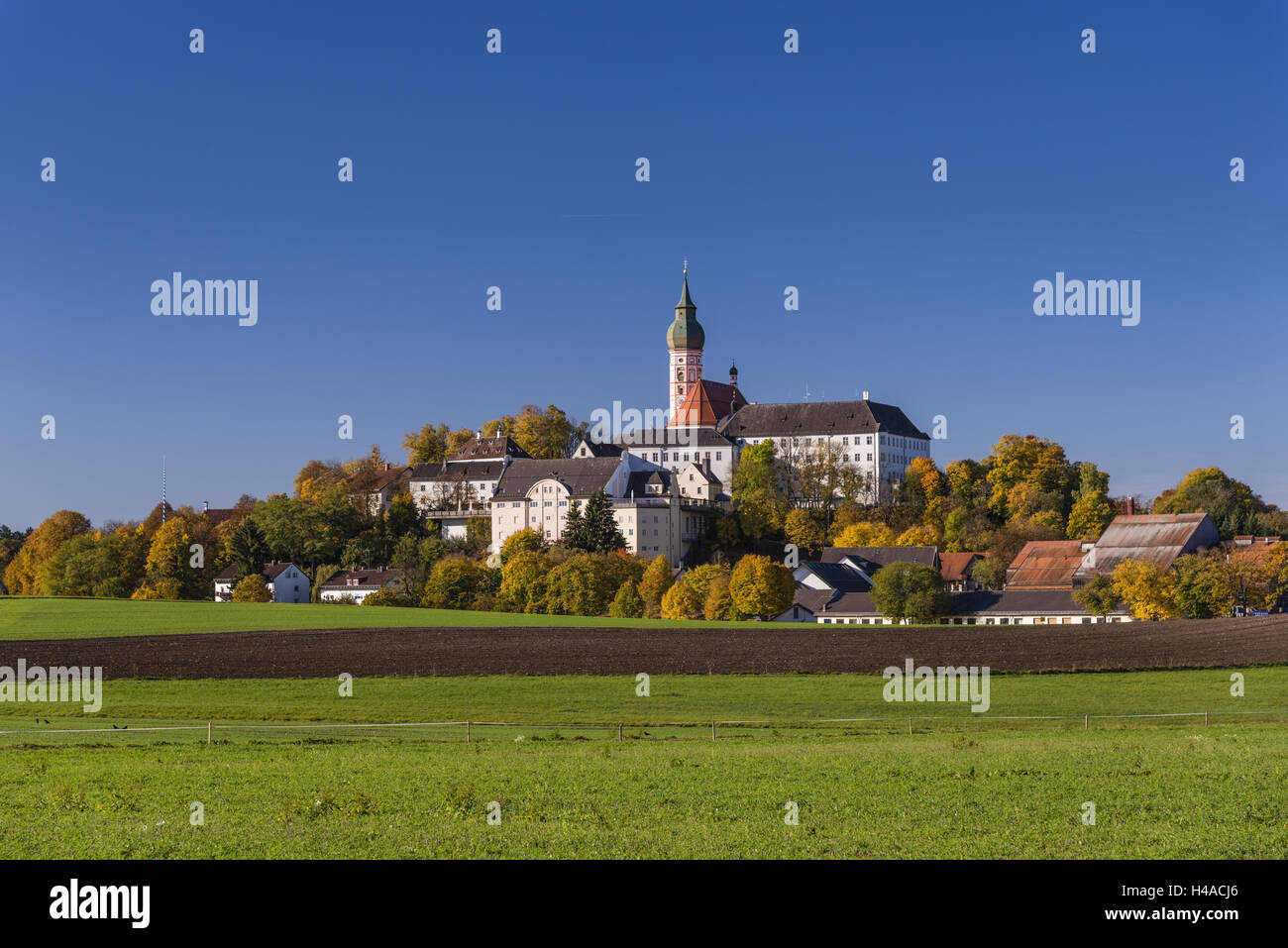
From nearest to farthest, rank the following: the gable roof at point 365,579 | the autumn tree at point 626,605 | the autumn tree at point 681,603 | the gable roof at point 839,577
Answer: the autumn tree at point 681,603 < the autumn tree at point 626,605 < the gable roof at point 839,577 < the gable roof at point 365,579

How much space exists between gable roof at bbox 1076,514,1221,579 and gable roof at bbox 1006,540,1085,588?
1937 mm

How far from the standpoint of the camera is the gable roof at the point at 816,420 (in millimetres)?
174625

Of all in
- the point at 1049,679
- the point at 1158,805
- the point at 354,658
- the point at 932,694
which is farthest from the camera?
the point at 354,658

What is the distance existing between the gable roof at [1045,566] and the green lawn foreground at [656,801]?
86.4 m

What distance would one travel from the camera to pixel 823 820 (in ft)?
61.4

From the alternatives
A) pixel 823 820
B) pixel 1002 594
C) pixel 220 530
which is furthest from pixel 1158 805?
pixel 220 530

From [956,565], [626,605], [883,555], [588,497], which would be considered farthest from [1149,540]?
[588,497]

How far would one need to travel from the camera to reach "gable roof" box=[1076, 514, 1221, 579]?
108m

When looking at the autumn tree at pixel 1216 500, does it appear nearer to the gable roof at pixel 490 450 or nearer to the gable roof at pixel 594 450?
the gable roof at pixel 594 450

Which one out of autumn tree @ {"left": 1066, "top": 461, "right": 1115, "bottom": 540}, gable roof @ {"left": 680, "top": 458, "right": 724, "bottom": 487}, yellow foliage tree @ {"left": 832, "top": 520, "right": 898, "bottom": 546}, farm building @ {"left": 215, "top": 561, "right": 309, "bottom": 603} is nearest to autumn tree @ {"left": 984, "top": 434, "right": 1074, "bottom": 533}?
autumn tree @ {"left": 1066, "top": 461, "right": 1115, "bottom": 540}

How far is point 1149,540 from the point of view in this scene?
110188 millimetres

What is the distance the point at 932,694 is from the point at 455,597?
73791 millimetres

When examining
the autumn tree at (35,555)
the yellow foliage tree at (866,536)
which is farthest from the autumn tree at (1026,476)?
the autumn tree at (35,555)
